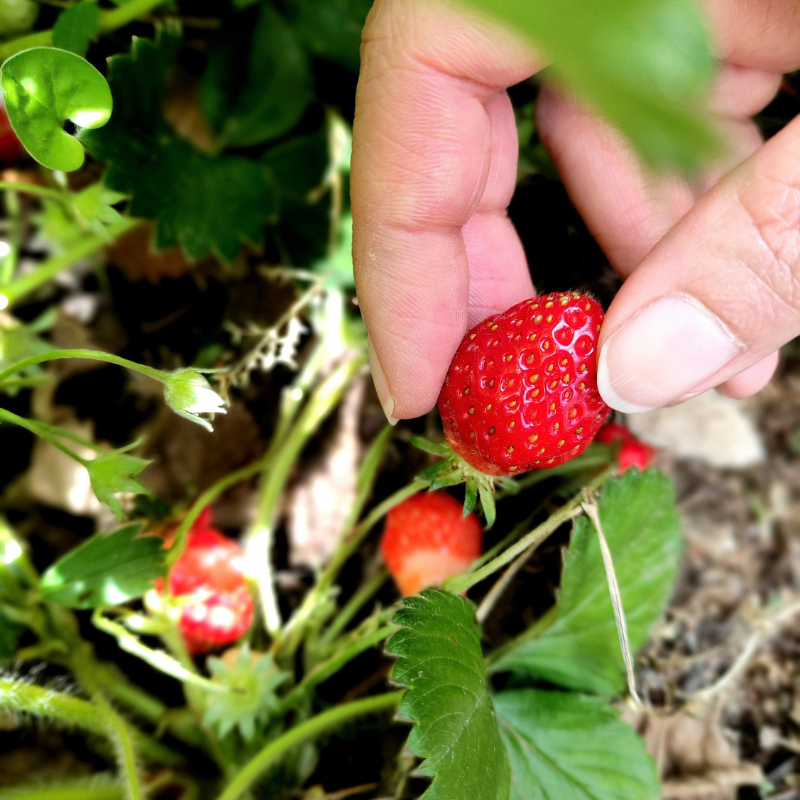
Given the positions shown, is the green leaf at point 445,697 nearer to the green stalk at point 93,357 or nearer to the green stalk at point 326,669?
the green stalk at point 326,669

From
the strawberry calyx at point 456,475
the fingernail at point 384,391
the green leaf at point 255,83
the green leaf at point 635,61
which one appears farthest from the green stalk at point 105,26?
the green leaf at point 635,61

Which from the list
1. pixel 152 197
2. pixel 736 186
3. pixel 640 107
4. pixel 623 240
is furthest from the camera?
pixel 152 197

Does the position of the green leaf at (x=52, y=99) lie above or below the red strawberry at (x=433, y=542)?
above

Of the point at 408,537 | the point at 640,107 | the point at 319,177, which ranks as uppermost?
the point at 640,107

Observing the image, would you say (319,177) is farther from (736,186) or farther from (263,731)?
(263,731)

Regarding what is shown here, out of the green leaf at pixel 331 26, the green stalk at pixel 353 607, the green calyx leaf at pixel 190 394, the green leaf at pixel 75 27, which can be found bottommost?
the green stalk at pixel 353 607

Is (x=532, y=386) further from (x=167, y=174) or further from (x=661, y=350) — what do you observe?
(x=167, y=174)

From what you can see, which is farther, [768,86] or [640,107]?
[768,86]

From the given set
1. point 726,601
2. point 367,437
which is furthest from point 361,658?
point 726,601
